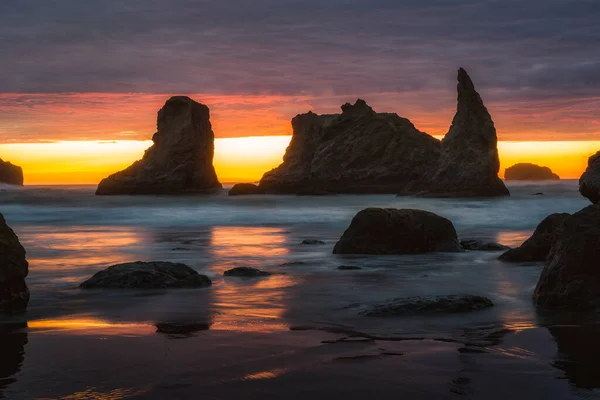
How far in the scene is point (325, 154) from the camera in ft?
334

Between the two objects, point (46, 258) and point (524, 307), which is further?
point (46, 258)

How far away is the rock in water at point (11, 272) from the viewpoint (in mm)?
8367

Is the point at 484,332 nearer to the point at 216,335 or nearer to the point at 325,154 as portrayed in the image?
the point at 216,335

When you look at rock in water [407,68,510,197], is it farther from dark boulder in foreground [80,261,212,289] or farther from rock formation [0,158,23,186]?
rock formation [0,158,23,186]

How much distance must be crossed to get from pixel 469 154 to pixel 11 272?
64543mm

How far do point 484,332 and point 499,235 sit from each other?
57.5ft

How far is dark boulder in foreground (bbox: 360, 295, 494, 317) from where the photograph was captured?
805 centimetres

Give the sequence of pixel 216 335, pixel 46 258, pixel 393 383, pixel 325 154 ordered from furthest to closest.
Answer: pixel 325 154 → pixel 46 258 → pixel 216 335 → pixel 393 383

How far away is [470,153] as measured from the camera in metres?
69.9

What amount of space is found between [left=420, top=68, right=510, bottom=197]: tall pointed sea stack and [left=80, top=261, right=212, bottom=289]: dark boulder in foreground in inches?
2352

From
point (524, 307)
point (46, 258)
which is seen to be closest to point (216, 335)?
point (524, 307)


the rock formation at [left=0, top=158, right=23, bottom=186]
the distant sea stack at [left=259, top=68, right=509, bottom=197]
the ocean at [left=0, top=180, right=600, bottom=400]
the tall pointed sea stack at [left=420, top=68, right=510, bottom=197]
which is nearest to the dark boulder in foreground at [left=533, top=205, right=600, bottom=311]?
the ocean at [left=0, top=180, right=600, bottom=400]

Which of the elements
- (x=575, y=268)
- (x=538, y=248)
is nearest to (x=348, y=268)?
(x=538, y=248)

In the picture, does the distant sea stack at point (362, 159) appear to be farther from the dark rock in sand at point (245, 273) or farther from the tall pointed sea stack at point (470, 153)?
the dark rock in sand at point (245, 273)
